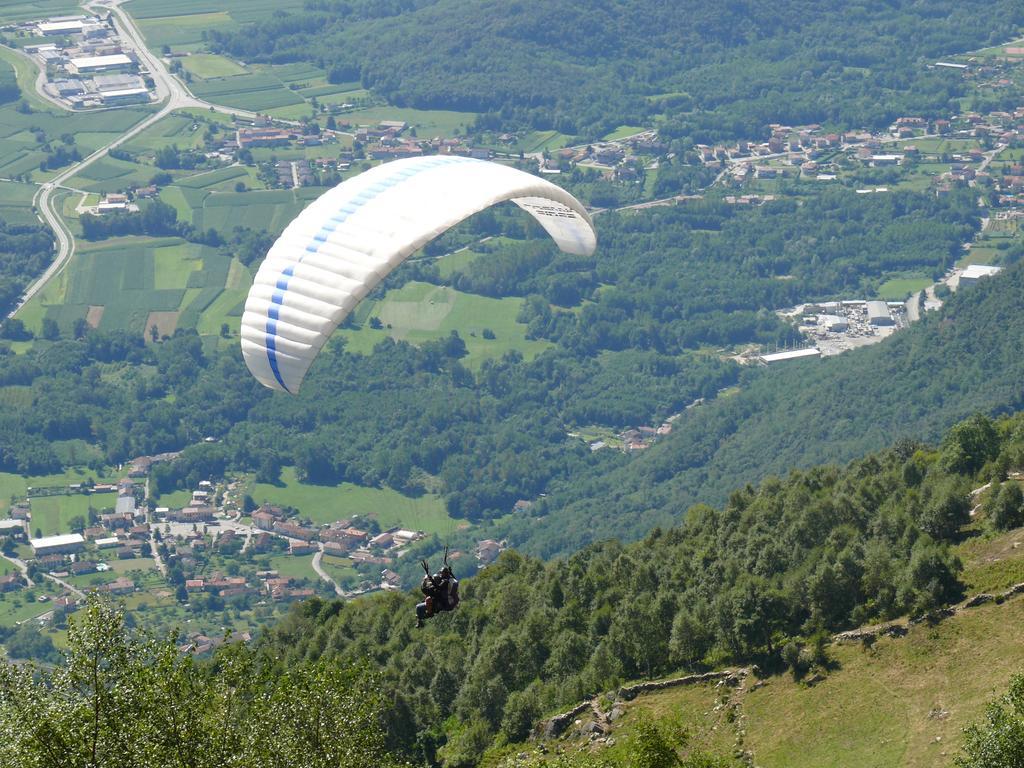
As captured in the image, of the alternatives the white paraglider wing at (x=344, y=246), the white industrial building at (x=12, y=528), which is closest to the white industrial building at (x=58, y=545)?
the white industrial building at (x=12, y=528)

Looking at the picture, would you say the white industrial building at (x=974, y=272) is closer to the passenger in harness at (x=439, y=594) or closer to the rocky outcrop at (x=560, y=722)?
the rocky outcrop at (x=560, y=722)

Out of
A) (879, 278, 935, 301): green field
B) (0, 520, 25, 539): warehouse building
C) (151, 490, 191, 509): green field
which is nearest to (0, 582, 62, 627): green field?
(0, 520, 25, 539): warehouse building

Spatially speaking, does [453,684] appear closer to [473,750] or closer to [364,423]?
[473,750]

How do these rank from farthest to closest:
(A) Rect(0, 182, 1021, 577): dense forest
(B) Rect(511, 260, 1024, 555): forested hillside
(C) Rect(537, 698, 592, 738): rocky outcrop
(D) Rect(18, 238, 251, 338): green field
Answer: (D) Rect(18, 238, 251, 338): green field
(A) Rect(0, 182, 1021, 577): dense forest
(B) Rect(511, 260, 1024, 555): forested hillside
(C) Rect(537, 698, 592, 738): rocky outcrop

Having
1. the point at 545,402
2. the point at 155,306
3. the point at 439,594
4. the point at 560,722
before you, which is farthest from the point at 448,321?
the point at 439,594

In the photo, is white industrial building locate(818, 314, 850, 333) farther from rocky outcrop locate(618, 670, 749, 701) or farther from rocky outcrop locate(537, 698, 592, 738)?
rocky outcrop locate(537, 698, 592, 738)

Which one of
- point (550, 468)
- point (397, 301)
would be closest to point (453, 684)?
point (550, 468)
